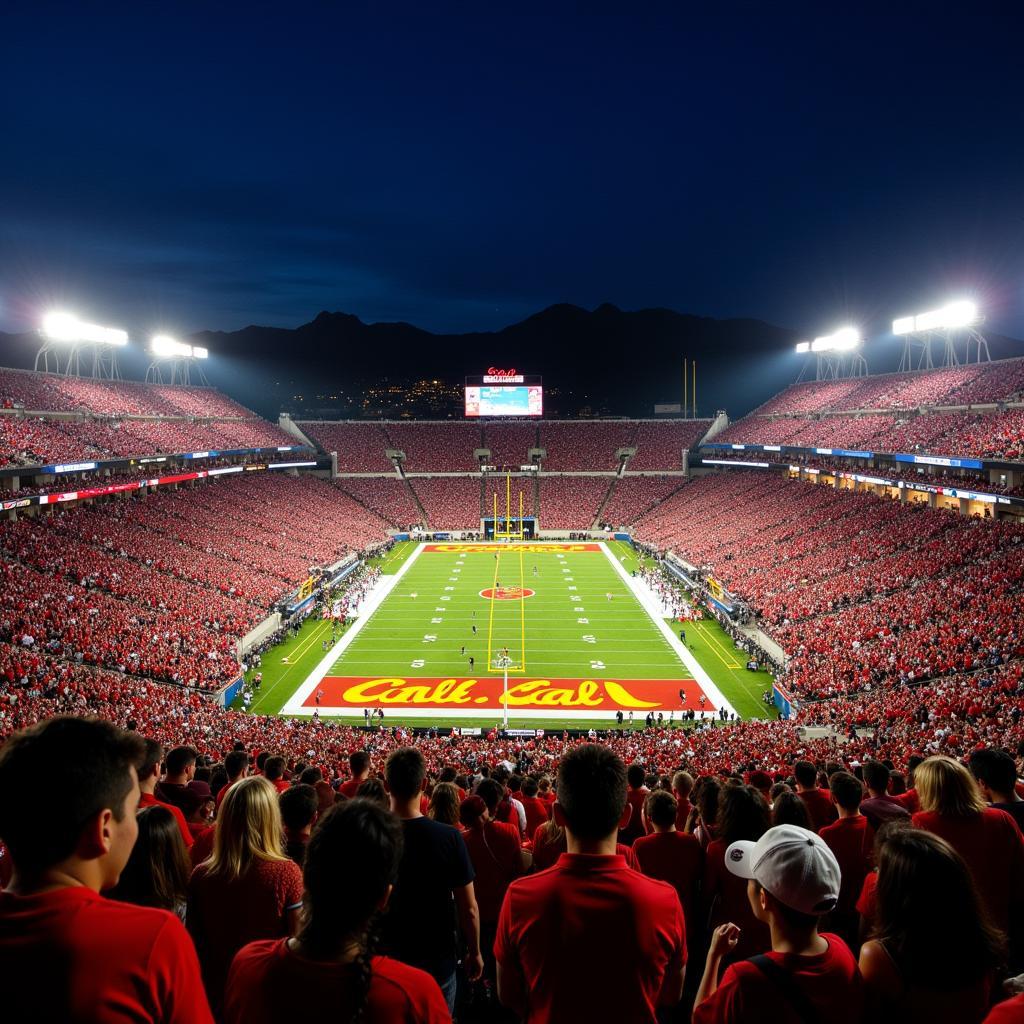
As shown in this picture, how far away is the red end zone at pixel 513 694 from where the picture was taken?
2564 cm

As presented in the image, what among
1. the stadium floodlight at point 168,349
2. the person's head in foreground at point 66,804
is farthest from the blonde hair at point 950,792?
the stadium floodlight at point 168,349

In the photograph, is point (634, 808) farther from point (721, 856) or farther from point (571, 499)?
point (571, 499)

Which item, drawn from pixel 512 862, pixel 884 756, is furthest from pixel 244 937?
pixel 884 756

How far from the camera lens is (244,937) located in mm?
3504

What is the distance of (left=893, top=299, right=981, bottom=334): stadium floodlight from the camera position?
4909 cm

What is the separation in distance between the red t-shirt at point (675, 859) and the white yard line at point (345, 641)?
21610 millimetres

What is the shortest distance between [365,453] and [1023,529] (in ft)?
197

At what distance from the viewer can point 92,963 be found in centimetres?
186

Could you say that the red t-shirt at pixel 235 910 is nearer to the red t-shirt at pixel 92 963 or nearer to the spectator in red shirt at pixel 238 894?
the spectator in red shirt at pixel 238 894

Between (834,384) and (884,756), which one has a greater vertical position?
(834,384)

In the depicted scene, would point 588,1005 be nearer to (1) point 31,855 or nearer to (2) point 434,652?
(1) point 31,855

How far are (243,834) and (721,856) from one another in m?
3.16

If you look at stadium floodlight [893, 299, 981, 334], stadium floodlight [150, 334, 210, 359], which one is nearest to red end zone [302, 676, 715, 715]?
stadium floodlight [893, 299, 981, 334]

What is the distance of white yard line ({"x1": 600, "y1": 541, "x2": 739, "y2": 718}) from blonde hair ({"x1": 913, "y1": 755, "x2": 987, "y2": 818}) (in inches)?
832
